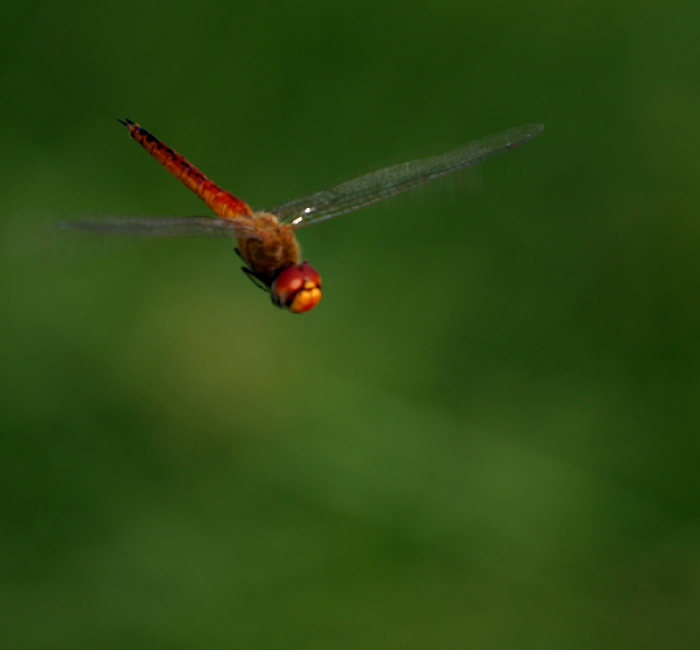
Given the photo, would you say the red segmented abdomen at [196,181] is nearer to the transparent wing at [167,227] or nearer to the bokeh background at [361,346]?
the transparent wing at [167,227]

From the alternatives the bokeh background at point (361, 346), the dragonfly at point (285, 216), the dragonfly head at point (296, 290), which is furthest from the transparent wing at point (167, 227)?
the bokeh background at point (361, 346)

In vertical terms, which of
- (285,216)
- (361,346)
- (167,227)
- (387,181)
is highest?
(361,346)

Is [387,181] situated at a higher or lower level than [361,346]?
lower

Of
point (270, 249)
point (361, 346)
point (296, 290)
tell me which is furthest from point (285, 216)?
point (361, 346)

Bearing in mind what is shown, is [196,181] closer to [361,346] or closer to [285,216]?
[285,216]

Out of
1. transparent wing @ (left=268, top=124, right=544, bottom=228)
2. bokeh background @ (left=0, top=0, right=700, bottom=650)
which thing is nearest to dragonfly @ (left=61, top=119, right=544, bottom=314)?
transparent wing @ (left=268, top=124, right=544, bottom=228)

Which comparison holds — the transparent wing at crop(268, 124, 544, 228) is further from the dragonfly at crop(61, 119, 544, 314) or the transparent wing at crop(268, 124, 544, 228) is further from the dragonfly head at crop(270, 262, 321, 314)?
the dragonfly head at crop(270, 262, 321, 314)
